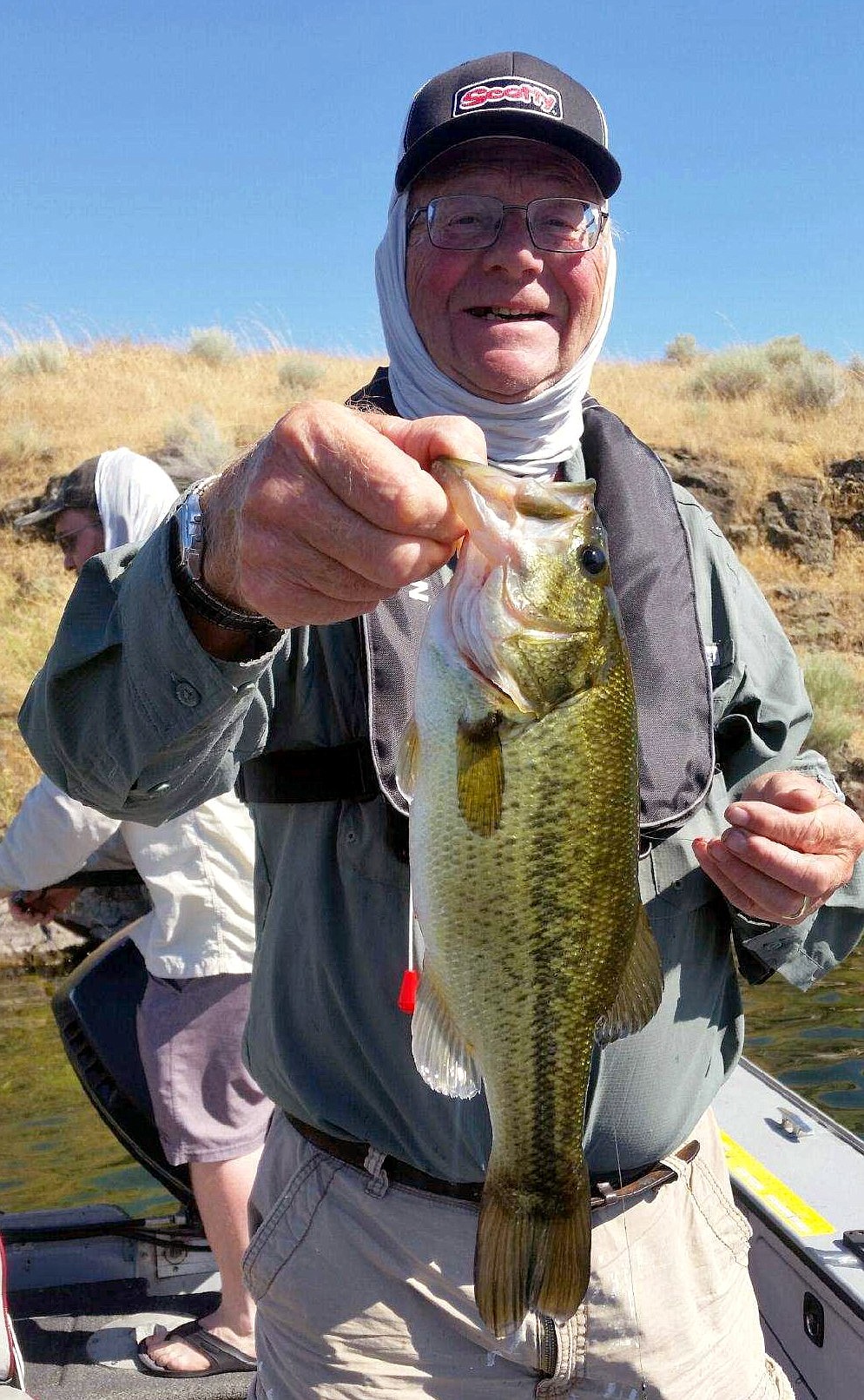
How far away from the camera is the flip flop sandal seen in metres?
3.88

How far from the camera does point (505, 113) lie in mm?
2572

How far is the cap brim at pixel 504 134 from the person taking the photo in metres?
2.59

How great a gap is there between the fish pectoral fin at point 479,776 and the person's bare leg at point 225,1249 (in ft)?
8.71

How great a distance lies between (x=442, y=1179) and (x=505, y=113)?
2087 mm

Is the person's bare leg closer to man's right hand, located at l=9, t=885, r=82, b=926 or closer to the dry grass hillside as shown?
man's right hand, located at l=9, t=885, r=82, b=926

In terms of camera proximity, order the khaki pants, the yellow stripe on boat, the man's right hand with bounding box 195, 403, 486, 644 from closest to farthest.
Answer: the man's right hand with bounding box 195, 403, 486, 644
the khaki pants
the yellow stripe on boat

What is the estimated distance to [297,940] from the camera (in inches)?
90.7

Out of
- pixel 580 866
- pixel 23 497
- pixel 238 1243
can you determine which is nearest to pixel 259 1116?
pixel 238 1243

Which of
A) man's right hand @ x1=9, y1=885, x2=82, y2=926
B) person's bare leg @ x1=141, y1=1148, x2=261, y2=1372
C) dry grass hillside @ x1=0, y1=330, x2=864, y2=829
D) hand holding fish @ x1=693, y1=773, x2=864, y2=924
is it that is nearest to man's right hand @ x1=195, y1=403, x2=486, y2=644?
hand holding fish @ x1=693, y1=773, x2=864, y2=924

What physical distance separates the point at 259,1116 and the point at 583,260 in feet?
9.48

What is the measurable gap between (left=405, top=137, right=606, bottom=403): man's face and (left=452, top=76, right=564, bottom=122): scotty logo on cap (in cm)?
9

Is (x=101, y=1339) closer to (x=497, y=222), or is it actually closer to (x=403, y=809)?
(x=403, y=809)

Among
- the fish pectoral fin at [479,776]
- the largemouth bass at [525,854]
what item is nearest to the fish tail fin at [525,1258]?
the largemouth bass at [525,854]

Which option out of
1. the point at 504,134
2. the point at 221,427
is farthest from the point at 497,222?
the point at 221,427
